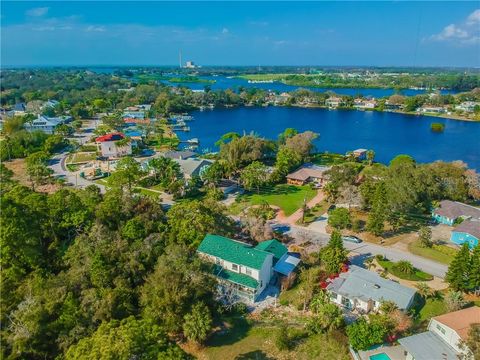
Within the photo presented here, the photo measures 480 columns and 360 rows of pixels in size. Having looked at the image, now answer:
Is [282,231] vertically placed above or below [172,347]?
below

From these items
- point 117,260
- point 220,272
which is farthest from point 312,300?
point 117,260

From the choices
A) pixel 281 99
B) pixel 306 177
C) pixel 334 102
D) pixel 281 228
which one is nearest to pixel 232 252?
pixel 281 228

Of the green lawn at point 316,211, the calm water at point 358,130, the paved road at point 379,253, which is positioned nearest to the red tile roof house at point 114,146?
the calm water at point 358,130

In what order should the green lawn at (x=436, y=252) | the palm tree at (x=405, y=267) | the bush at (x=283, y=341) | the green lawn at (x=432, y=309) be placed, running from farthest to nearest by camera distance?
the green lawn at (x=436, y=252) < the palm tree at (x=405, y=267) < the green lawn at (x=432, y=309) < the bush at (x=283, y=341)

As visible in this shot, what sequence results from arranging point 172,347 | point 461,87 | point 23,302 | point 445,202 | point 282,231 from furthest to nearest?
1. point 461,87
2. point 445,202
3. point 282,231
4. point 23,302
5. point 172,347

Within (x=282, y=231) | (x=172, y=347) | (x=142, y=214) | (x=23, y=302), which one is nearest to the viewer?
(x=172, y=347)

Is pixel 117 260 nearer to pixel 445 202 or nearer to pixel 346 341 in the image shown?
pixel 346 341

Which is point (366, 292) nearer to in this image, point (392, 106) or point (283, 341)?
point (283, 341)

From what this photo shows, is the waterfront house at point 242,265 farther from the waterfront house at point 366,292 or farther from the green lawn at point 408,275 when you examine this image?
the green lawn at point 408,275
